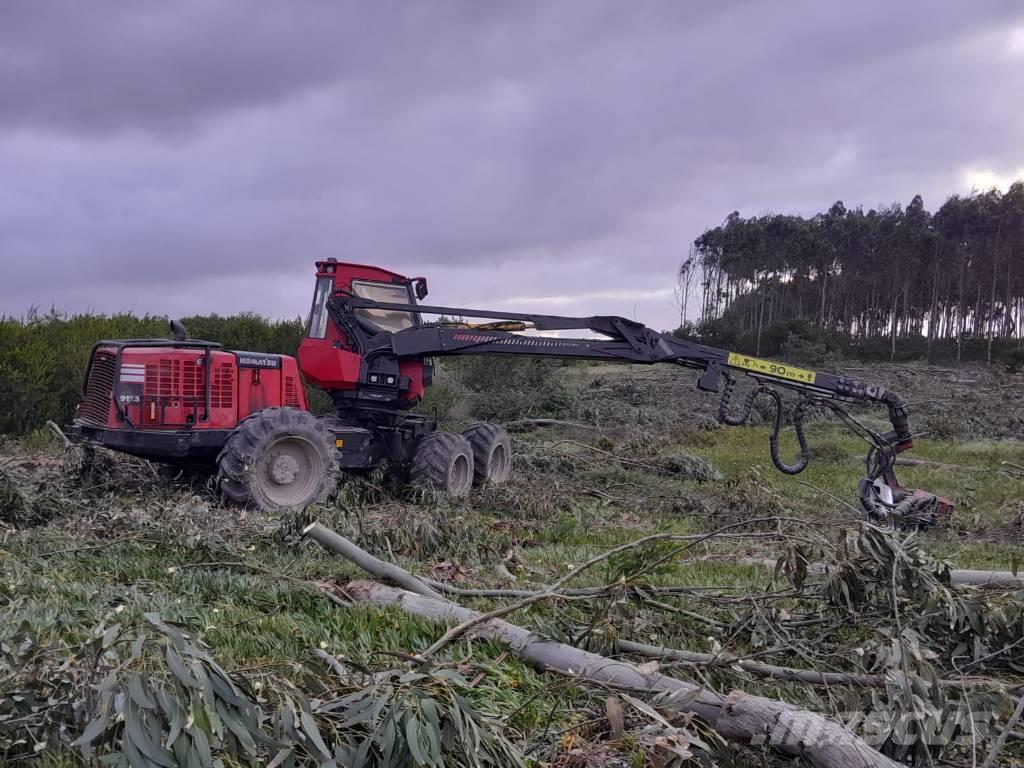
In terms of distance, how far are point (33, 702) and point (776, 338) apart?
36972 millimetres

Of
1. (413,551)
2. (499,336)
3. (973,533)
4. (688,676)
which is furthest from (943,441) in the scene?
(688,676)

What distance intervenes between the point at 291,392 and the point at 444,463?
203 centimetres

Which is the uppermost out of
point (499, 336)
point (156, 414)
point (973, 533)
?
point (499, 336)

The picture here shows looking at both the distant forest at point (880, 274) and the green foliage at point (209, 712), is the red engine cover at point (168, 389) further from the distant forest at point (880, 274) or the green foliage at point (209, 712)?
the distant forest at point (880, 274)

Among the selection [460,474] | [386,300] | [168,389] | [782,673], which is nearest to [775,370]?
[460,474]

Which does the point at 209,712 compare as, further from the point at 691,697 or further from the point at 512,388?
the point at 512,388

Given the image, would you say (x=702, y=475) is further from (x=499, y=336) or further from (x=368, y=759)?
(x=368, y=759)

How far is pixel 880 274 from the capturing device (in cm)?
5206

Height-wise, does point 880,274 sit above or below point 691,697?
above

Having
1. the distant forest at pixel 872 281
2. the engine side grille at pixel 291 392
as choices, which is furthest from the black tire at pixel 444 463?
the distant forest at pixel 872 281

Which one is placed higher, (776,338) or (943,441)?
(776,338)

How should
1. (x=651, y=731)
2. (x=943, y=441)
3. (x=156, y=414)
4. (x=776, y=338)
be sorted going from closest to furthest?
(x=651, y=731) → (x=156, y=414) → (x=943, y=441) → (x=776, y=338)

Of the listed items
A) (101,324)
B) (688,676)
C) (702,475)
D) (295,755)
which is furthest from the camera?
(101,324)

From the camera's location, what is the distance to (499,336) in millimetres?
9953
